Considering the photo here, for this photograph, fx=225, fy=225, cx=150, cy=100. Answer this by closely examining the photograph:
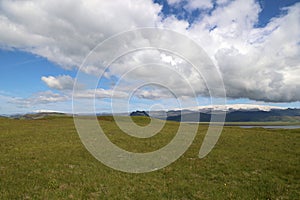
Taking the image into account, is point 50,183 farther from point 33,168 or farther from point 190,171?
point 190,171

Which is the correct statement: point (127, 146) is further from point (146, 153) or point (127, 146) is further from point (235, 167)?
point (235, 167)

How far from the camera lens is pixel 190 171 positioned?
2023 centimetres

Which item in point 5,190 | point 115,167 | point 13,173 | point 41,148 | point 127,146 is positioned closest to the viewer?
point 5,190

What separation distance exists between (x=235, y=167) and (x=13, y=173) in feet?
64.0

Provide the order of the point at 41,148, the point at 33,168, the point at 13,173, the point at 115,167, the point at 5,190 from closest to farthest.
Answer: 1. the point at 5,190
2. the point at 13,173
3. the point at 33,168
4. the point at 115,167
5. the point at 41,148

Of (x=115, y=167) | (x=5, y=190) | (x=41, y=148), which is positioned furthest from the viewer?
(x=41, y=148)

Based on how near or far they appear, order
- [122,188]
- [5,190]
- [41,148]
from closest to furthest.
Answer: [5,190]
[122,188]
[41,148]

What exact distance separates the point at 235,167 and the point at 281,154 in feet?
33.9

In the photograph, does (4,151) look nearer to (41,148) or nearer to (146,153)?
(41,148)

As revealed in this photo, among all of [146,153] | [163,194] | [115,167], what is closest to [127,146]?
[146,153]

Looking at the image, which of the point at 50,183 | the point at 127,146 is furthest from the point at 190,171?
the point at 127,146

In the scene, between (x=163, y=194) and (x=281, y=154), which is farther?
(x=281, y=154)

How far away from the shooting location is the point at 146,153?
91.0 feet

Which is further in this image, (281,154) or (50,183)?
(281,154)
